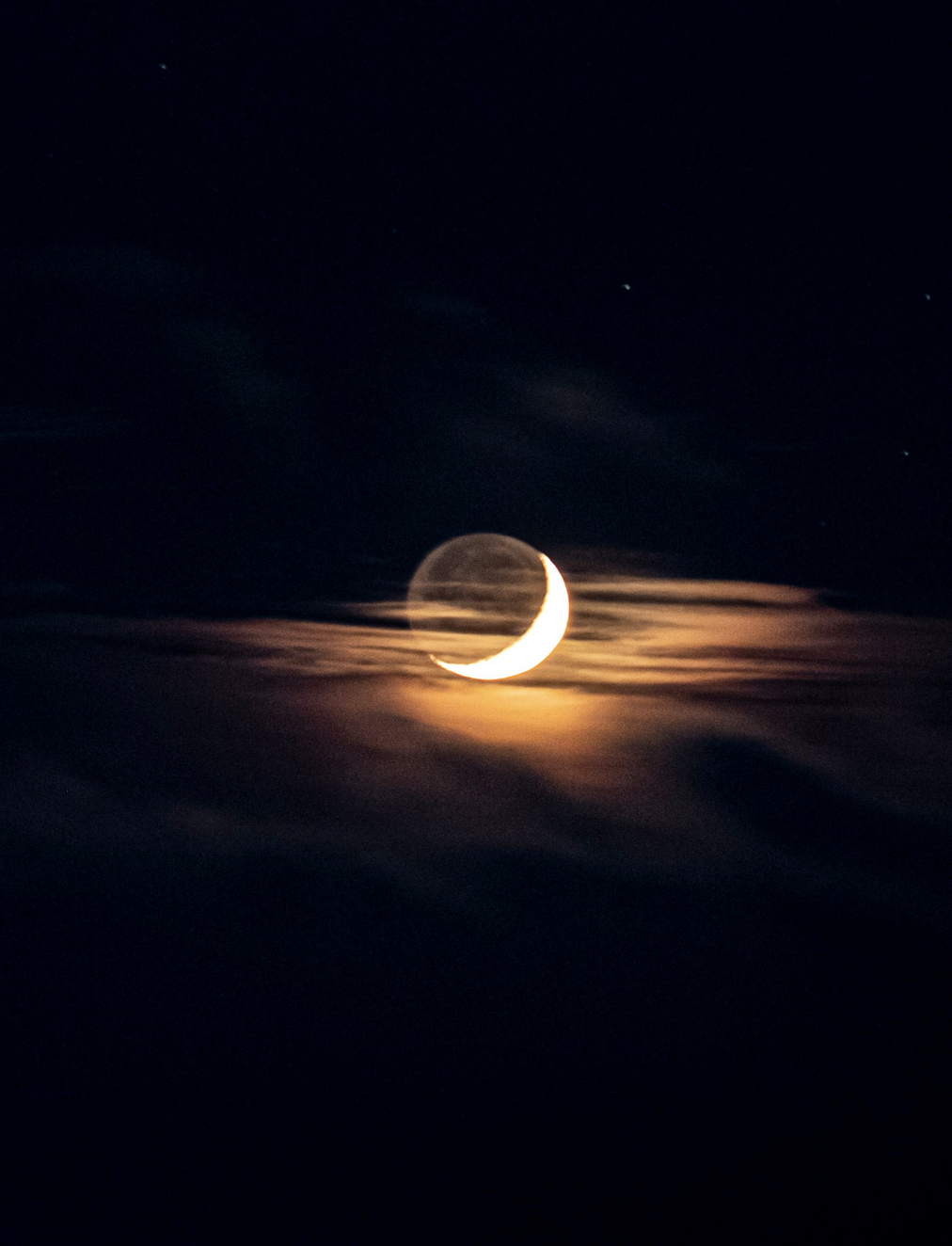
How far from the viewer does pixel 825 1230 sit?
13.4 m

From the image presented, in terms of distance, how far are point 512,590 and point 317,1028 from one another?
11.9 m

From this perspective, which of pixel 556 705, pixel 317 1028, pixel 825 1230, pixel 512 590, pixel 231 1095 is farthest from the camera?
pixel 231 1095

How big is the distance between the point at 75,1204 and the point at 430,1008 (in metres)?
6.19

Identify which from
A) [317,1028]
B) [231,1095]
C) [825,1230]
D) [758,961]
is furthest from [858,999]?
[231,1095]

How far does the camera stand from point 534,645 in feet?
16.7

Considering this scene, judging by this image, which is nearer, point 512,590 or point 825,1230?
point 512,590

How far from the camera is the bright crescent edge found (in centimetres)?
461

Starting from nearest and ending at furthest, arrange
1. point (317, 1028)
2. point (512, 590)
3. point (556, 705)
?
point (512, 590) → point (556, 705) → point (317, 1028)

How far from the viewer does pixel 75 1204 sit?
13680 millimetres

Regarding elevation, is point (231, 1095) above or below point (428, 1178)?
above

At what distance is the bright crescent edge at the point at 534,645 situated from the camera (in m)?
4.61

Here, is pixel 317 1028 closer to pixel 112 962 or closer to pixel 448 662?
pixel 112 962

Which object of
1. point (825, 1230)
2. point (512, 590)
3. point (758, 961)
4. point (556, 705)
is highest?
point (512, 590)

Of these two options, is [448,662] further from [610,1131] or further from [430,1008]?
[610,1131]
